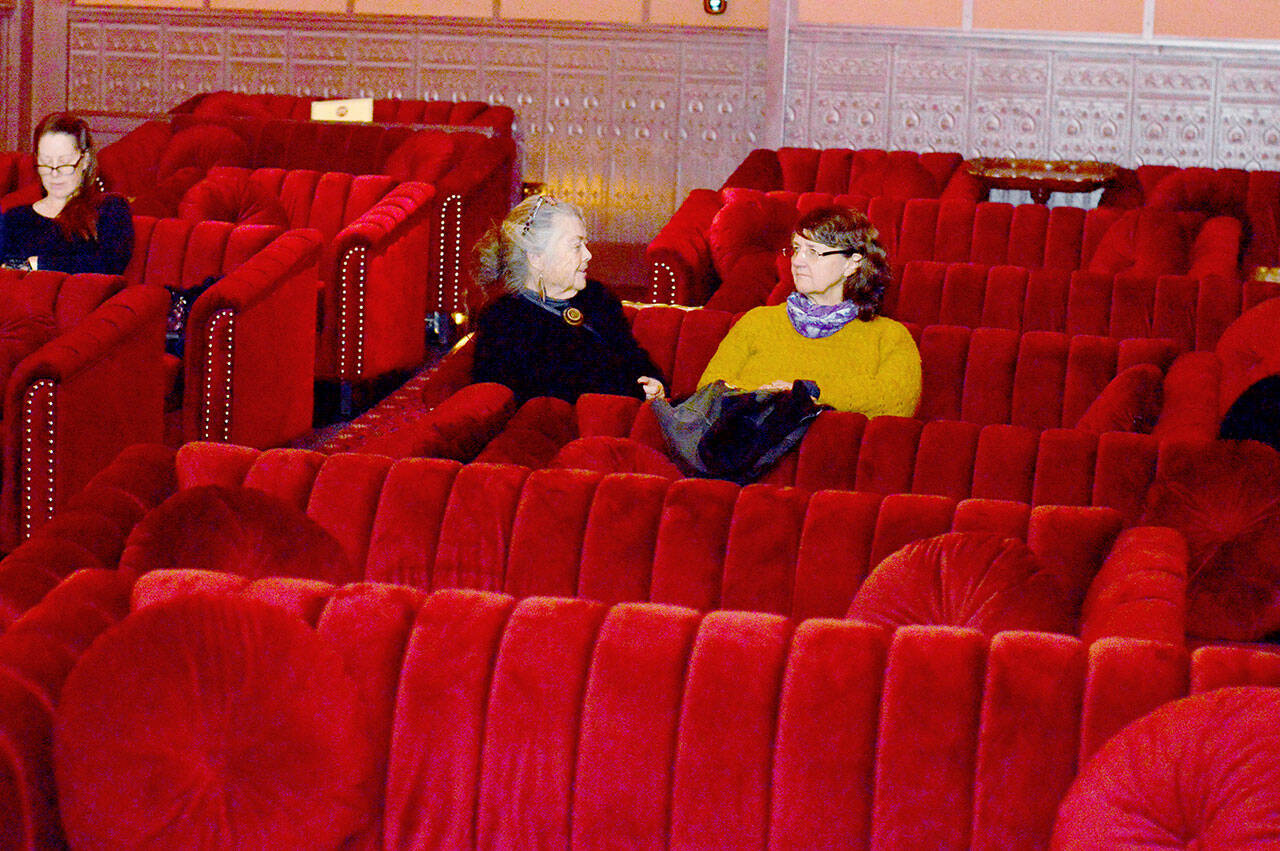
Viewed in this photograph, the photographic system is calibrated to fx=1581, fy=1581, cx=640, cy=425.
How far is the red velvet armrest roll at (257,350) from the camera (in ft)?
14.7

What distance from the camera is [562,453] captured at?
2760mm

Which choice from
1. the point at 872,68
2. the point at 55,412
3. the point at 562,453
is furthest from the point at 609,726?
the point at 872,68

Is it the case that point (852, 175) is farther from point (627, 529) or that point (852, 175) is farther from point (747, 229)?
point (627, 529)

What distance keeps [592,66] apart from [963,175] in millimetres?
2781

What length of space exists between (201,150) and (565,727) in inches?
216

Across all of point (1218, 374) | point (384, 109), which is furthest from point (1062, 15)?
point (1218, 374)

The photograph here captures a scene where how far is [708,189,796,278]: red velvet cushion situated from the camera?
5.57 meters

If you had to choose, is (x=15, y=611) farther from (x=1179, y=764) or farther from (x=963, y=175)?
(x=963, y=175)

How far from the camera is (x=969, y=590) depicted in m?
2.00

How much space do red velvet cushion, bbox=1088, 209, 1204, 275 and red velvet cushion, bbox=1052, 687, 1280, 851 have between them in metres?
4.01

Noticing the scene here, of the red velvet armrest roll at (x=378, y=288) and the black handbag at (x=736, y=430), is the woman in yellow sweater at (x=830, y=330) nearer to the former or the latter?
the black handbag at (x=736, y=430)

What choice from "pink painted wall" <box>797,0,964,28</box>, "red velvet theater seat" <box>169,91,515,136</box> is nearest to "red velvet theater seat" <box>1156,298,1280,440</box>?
"pink painted wall" <box>797,0,964,28</box>

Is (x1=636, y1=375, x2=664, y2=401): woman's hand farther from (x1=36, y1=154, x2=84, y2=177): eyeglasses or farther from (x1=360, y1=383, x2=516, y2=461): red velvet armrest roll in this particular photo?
(x1=36, y1=154, x2=84, y2=177): eyeglasses

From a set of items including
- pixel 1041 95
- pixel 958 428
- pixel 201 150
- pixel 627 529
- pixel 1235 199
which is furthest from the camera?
pixel 1041 95
